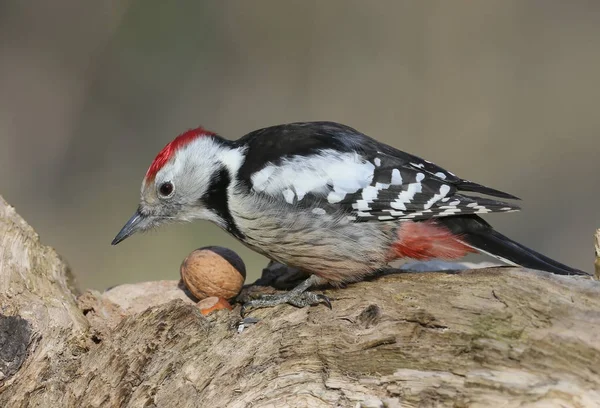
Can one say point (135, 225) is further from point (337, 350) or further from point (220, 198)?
point (337, 350)

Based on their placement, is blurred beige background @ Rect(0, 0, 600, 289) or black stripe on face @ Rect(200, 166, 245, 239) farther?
blurred beige background @ Rect(0, 0, 600, 289)

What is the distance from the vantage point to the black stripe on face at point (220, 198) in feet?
11.6

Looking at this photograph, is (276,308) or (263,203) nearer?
(276,308)

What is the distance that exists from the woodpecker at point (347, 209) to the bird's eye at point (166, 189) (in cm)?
32

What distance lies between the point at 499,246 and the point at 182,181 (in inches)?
60.2

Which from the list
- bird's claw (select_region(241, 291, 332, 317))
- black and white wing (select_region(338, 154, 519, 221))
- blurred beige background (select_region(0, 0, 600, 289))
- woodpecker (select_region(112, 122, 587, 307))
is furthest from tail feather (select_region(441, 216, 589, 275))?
blurred beige background (select_region(0, 0, 600, 289))

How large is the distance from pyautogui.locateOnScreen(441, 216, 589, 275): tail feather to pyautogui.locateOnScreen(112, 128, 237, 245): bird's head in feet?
3.75

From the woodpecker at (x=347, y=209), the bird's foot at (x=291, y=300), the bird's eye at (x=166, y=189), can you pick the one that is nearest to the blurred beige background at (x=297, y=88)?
the bird's eye at (x=166, y=189)

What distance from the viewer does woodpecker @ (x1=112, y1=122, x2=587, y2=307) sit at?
130 inches

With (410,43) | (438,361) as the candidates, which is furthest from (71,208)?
(438,361)

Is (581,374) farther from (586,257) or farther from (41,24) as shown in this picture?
(41,24)

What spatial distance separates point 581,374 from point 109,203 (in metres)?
5.25

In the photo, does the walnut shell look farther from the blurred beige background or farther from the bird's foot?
the blurred beige background

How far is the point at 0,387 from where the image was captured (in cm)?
279
